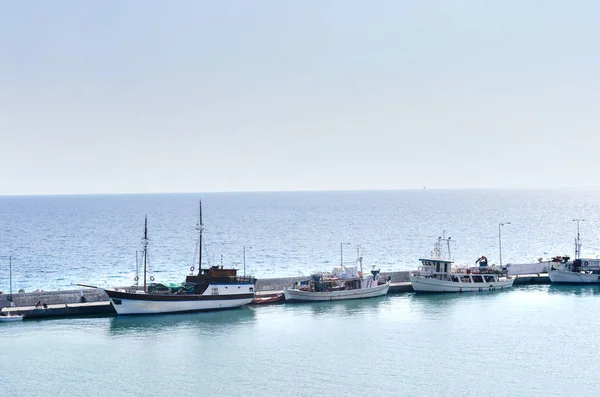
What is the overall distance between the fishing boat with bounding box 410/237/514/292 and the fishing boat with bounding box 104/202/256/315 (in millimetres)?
26552

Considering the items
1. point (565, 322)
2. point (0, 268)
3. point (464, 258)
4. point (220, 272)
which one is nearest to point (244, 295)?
point (220, 272)

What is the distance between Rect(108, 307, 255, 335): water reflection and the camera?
7681 centimetres

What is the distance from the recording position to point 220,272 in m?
87.5

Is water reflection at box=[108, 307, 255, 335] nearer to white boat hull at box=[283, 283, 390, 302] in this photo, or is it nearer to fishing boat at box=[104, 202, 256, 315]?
fishing boat at box=[104, 202, 256, 315]

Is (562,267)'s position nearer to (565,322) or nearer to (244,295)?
(565,322)

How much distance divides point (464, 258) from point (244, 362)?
318 ft

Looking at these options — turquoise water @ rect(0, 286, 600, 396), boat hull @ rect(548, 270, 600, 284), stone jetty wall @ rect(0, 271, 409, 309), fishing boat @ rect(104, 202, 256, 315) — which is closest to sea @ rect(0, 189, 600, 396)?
turquoise water @ rect(0, 286, 600, 396)

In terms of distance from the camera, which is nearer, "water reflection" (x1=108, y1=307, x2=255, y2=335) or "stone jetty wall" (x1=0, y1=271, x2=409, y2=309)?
"water reflection" (x1=108, y1=307, x2=255, y2=335)

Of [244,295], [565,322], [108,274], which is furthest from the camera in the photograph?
[108,274]

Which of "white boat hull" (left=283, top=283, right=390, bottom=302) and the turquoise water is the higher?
"white boat hull" (left=283, top=283, right=390, bottom=302)

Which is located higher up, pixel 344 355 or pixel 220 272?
pixel 220 272

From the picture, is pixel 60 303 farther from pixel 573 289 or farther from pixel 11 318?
pixel 573 289

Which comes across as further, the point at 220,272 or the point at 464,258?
the point at 464,258

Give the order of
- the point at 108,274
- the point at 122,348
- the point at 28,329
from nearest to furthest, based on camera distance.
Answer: the point at 122,348 → the point at 28,329 → the point at 108,274
